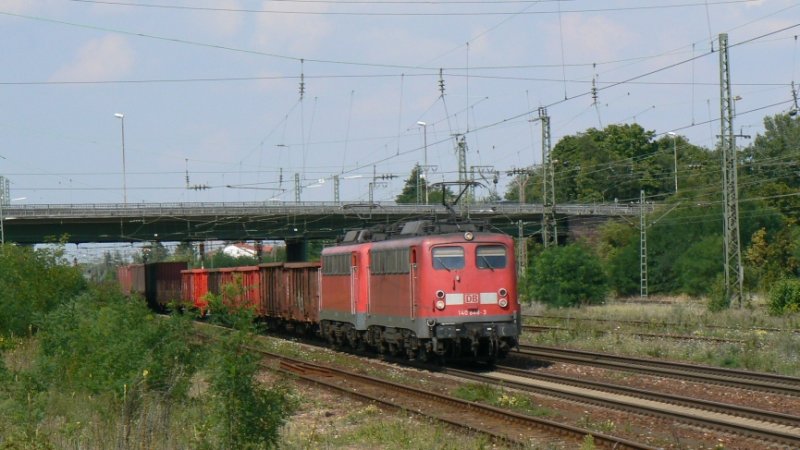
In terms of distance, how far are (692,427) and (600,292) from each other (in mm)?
28098

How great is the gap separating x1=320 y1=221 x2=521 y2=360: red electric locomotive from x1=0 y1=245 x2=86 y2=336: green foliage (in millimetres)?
10490

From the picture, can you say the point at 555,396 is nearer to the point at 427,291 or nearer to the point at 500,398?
the point at 500,398

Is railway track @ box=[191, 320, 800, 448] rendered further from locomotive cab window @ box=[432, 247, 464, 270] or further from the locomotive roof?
the locomotive roof

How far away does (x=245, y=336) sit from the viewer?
12359 millimetres

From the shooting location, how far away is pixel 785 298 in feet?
122

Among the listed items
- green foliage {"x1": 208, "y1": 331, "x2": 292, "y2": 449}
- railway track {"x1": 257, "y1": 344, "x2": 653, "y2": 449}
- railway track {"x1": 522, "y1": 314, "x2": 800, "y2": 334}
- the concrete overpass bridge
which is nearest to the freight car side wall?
the concrete overpass bridge

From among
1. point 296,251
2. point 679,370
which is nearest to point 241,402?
point 679,370

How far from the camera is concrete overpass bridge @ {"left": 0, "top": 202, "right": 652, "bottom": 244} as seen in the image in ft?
210

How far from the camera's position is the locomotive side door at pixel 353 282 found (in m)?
27.8


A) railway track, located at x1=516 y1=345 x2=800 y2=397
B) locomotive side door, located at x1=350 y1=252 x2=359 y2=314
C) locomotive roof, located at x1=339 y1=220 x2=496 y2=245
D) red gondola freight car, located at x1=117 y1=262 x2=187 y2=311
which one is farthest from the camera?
red gondola freight car, located at x1=117 y1=262 x2=187 y2=311

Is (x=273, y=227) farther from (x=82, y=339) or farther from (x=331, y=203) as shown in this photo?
(x=82, y=339)

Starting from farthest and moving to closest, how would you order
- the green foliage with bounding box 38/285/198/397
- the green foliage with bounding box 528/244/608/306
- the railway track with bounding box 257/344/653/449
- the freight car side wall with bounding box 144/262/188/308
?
the freight car side wall with bounding box 144/262/188/308 → the green foliage with bounding box 528/244/608/306 → the green foliage with bounding box 38/285/198/397 → the railway track with bounding box 257/344/653/449

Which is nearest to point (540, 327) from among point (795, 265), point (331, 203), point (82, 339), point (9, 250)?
point (9, 250)

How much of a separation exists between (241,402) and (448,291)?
11470mm
